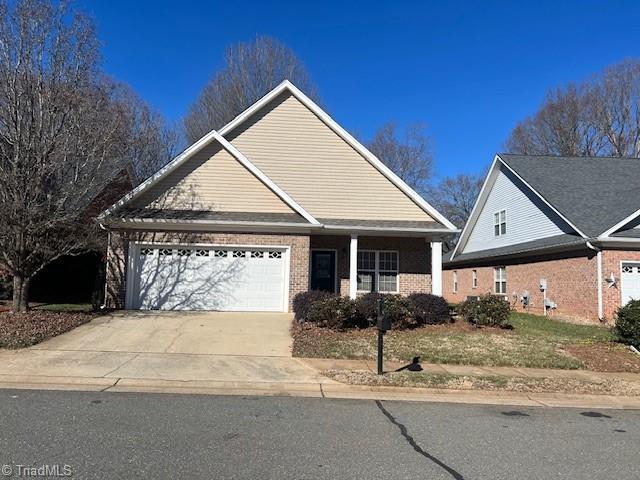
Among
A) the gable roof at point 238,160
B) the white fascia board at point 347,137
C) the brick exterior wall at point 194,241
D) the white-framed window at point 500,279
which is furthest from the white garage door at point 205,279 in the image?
the white-framed window at point 500,279

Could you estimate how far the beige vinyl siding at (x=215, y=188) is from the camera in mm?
17000

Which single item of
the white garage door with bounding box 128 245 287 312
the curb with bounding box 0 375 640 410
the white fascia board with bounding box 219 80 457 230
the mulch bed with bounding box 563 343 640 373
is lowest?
the curb with bounding box 0 375 640 410

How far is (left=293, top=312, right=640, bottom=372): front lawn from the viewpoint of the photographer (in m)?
10.8

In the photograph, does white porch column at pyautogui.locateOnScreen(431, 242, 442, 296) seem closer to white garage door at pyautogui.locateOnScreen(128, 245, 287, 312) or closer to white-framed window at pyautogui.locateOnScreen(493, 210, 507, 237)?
white garage door at pyautogui.locateOnScreen(128, 245, 287, 312)

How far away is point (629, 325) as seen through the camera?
41.2 feet

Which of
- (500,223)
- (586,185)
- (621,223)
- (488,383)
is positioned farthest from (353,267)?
(500,223)

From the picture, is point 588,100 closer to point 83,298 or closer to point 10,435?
point 83,298

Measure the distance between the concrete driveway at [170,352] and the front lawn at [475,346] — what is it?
2.92ft

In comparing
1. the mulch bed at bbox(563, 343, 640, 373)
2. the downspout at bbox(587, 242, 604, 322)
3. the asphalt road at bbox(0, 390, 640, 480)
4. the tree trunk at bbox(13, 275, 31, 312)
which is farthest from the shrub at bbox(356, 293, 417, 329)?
the tree trunk at bbox(13, 275, 31, 312)

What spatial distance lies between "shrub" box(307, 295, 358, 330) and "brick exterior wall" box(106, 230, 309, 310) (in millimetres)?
3029

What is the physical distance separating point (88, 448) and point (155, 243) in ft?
37.9

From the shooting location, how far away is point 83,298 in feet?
67.8

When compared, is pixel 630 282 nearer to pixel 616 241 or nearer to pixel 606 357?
pixel 616 241

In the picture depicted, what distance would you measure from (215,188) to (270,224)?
7.93 feet
